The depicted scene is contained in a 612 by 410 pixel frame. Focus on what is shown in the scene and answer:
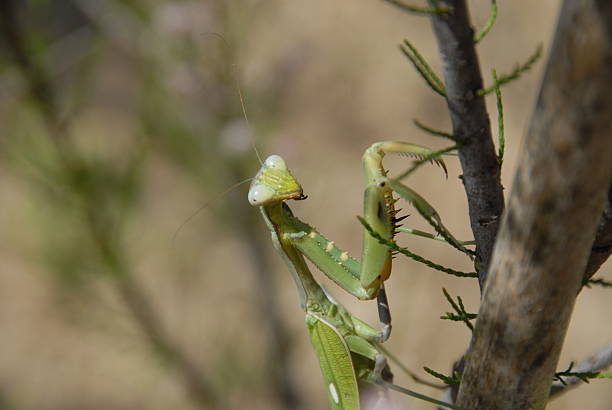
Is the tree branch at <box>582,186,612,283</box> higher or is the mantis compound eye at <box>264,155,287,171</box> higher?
the mantis compound eye at <box>264,155,287,171</box>

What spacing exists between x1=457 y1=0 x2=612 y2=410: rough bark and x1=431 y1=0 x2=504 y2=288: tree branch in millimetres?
127

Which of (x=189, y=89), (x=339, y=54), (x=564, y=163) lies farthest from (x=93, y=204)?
(x=339, y=54)

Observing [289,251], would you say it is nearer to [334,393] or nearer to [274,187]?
[274,187]

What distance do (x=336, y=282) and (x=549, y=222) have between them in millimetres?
519

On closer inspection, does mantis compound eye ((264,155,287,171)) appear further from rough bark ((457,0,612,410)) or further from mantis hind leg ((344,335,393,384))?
rough bark ((457,0,612,410))

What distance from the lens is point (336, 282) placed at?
3.17ft

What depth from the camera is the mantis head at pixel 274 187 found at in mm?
976

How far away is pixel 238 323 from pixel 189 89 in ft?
5.31

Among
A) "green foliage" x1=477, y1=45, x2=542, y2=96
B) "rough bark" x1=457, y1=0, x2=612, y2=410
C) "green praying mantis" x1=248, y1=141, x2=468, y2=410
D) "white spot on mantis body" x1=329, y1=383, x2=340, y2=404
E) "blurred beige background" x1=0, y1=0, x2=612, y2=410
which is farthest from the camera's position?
"blurred beige background" x1=0, y1=0, x2=612, y2=410

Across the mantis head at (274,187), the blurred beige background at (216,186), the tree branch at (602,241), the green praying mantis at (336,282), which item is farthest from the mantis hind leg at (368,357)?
the blurred beige background at (216,186)

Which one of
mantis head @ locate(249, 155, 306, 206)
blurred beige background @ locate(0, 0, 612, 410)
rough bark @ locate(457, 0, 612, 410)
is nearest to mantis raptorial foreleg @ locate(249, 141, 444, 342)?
mantis head @ locate(249, 155, 306, 206)

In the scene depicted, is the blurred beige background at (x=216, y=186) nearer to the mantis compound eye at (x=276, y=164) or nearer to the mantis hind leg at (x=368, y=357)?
the mantis compound eye at (x=276, y=164)

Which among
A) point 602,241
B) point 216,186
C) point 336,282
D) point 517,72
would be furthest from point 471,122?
point 216,186

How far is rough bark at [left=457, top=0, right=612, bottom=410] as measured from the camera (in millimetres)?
413
